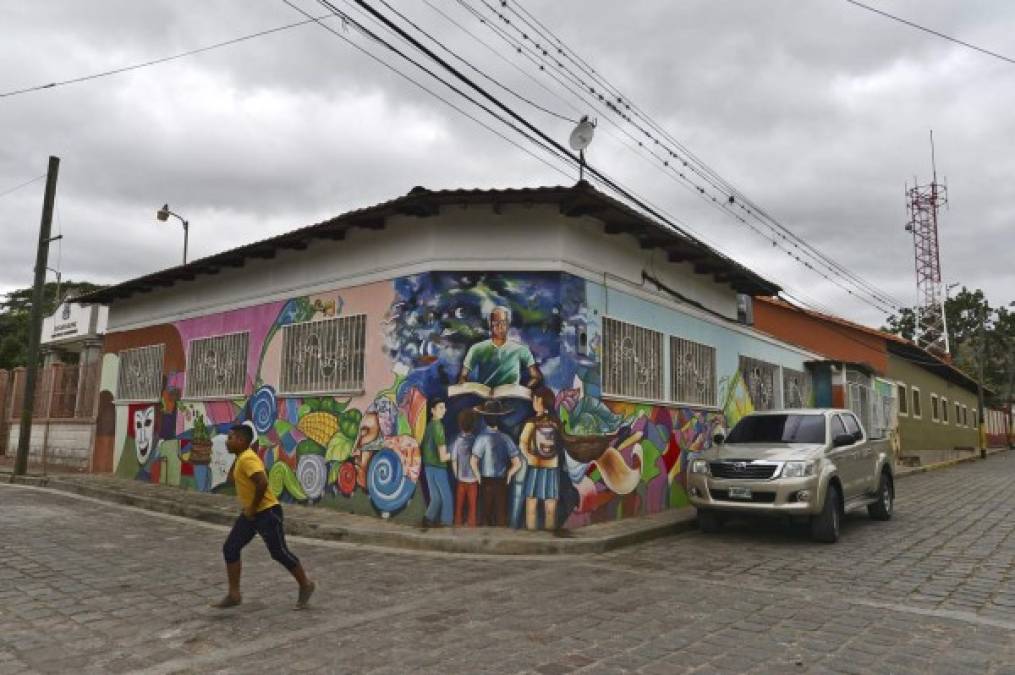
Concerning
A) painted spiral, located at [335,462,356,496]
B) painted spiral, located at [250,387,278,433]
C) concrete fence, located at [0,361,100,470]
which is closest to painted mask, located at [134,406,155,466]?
concrete fence, located at [0,361,100,470]

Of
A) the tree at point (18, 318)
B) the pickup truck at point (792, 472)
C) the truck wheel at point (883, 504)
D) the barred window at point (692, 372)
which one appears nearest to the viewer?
the pickup truck at point (792, 472)

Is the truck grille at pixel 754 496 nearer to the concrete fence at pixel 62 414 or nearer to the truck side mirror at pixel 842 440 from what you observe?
the truck side mirror at pixel 842 440

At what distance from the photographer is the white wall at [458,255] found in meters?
9.59

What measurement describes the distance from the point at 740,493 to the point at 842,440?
187cm

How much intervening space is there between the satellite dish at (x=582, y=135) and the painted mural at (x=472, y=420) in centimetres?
196

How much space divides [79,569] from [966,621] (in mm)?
7779

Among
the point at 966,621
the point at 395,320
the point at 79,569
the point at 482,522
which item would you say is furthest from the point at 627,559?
the point at 79,569

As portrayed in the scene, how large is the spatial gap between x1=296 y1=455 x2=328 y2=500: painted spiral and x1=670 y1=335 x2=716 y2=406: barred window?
568 centimetres

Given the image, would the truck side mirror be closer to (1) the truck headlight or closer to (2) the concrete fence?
(1) the truck headlight

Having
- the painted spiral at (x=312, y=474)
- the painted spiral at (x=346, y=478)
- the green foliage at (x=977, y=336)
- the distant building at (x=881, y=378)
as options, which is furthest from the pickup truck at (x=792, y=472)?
the green foliage at (x=977, y=336)

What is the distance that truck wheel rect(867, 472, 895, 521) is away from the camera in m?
10.9

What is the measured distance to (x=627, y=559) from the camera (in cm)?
786

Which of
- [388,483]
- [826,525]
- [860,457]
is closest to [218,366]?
[388,483]

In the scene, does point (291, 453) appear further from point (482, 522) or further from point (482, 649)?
point (482, 649)
